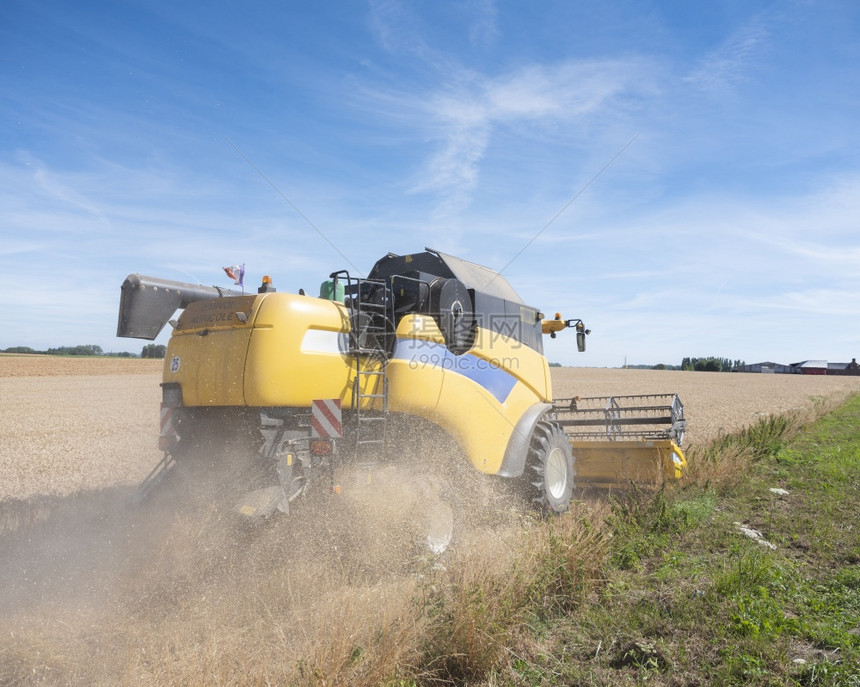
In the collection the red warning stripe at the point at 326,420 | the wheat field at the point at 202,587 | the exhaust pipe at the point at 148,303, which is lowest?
the wheat field at the point at 202,587

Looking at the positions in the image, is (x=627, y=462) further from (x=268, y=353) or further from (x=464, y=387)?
(x=268, y=353)

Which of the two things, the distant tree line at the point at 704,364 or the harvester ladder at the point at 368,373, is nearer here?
the harvester ladder at the point at 368,373

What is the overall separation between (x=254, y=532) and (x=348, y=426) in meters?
1.16

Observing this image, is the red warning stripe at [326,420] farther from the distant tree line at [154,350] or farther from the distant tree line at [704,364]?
the distant tree line at [704,364]

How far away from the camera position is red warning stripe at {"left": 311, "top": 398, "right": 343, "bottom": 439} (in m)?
4.65

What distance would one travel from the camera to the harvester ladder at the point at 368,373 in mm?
4883

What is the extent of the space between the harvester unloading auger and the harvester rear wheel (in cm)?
2

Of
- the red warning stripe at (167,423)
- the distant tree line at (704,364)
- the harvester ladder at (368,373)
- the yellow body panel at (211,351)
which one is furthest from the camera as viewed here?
the distant tree line at (704,364)

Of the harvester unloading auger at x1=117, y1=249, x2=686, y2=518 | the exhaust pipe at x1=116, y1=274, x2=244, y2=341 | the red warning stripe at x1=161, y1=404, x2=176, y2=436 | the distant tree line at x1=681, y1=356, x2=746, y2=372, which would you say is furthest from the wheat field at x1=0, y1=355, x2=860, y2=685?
the distant tree line at x1=681, y1=356, x2=746, y2=372

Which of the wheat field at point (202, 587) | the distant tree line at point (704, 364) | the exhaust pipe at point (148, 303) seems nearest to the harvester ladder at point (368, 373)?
the wheat field at point (202, 587)

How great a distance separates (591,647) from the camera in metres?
3.39

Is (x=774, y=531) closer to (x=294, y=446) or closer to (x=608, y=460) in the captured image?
(x=608, y=460)

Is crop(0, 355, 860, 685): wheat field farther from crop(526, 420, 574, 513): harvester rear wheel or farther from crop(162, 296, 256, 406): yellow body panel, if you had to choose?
crop(162, 296, 256, 406): yellow body panel

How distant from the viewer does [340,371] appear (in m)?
4.82
